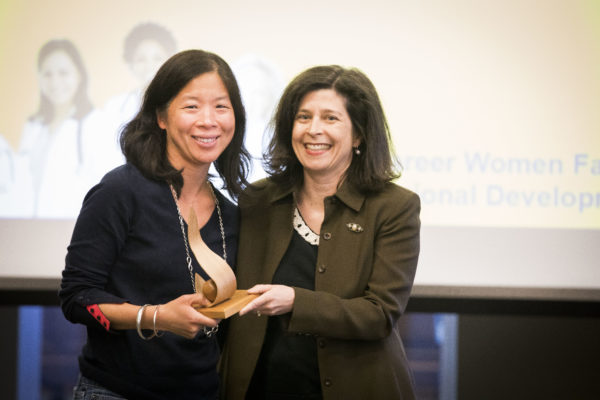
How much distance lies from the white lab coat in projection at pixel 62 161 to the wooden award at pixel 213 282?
5.74 feet

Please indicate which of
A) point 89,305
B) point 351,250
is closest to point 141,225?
point 89,305

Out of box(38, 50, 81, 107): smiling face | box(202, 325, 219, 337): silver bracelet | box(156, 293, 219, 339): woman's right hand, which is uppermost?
box(38, 50, 81, 107): smiling face

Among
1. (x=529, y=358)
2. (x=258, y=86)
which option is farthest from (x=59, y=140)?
(x=529, y=358)

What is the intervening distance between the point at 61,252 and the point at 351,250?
190 centimetres

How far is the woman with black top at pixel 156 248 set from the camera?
5.18 ft

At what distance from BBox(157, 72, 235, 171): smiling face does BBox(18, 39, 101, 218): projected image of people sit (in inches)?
58.3

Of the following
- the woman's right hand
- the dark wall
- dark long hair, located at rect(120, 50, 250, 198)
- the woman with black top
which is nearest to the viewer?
the woman's right hand

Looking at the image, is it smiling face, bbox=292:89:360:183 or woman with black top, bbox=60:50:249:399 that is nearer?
woman with black top, bbox=60:50:249:399

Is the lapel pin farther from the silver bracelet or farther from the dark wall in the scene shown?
the dark wall

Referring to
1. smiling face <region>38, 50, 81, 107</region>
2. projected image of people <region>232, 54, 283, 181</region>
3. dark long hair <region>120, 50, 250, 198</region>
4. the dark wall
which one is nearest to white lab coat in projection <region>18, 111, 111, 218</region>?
smiling face <region>38, 50, 81, 107</region>

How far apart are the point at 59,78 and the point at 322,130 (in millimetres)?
1821

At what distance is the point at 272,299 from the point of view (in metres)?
1.62

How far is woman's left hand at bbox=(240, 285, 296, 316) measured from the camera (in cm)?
160

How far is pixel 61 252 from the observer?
10.5 feet
